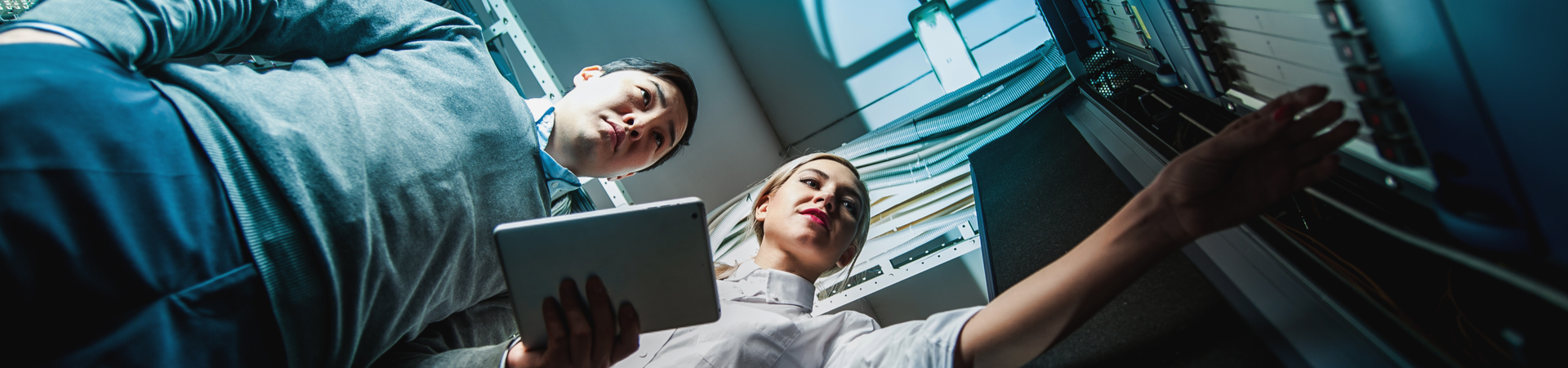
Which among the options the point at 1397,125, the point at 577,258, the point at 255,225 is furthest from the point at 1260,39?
the point at 255,225

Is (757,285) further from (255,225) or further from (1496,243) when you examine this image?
(1496,243)

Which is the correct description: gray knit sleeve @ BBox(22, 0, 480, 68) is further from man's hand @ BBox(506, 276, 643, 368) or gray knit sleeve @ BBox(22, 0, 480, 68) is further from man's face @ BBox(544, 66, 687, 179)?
man's hand @ BBox(506, 276, 643, 368)

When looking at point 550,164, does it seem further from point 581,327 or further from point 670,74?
point 581,327

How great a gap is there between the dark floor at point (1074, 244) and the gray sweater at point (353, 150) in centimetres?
80

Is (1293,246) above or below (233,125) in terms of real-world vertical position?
below

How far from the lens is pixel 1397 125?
0.47 meters

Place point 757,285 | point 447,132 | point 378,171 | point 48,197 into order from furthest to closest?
1. point 757,285
2. point 447,132
3. point 378,171
4. point 48,197

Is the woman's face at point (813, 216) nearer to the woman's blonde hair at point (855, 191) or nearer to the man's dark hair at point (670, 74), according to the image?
the woman's blonde hair at point (855, 191)

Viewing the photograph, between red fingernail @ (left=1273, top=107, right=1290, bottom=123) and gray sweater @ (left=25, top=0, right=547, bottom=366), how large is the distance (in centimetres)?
93

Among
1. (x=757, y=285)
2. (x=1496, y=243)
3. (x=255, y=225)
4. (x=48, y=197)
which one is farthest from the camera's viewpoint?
(x=757, y=285)

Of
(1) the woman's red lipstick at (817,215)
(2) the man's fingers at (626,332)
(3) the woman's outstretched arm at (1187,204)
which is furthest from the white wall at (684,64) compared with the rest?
(3) the woman's outstretched arm at (1187,204)

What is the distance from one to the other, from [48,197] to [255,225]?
0.15 metres

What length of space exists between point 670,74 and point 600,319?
0.63m

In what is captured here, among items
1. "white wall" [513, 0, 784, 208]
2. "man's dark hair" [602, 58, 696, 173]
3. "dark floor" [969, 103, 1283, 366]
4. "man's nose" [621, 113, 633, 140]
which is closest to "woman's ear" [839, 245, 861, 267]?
"dark floor" [969, 103, 1283, 366]
